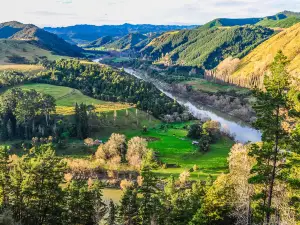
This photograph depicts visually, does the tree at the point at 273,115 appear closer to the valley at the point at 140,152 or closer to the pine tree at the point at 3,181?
the valley at the point at 140,152

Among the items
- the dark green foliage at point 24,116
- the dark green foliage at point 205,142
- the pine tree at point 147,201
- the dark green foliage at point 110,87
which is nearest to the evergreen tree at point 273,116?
the pine tree at point 147,201

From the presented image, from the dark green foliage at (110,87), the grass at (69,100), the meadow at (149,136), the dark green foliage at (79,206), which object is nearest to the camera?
the dark green foliage at (79,206)

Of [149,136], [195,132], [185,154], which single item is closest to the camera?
[185,154]

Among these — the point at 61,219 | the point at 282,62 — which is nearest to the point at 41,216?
the point at 61,219

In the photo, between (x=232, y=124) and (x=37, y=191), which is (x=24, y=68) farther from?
(x=37, y=191)

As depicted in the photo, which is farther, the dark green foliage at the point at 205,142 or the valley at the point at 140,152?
the dark green foliage at the point at 205,142

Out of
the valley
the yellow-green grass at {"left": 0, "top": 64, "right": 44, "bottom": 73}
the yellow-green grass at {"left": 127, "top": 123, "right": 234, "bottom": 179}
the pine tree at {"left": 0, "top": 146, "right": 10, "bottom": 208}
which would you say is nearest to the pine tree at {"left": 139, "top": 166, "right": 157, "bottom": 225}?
the valley

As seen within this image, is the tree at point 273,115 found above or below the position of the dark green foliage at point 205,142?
above

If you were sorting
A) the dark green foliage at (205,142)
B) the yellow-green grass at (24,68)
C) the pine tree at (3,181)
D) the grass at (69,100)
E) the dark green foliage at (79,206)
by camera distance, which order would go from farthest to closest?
the yellow-green grass at (24,68), the grass at (69,100), the dark green foliage at (205,142), the dark green foliage at (79,206), the pine tree at (3,181)

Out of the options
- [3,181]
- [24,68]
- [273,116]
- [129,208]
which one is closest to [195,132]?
[129,208]
